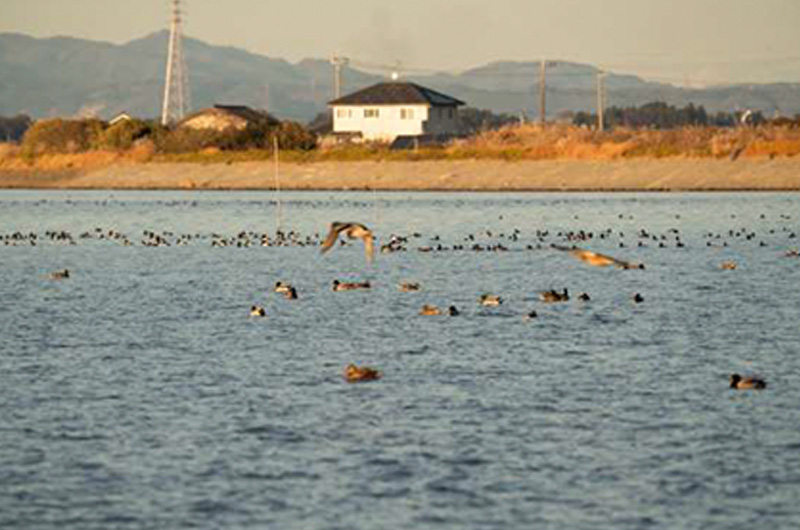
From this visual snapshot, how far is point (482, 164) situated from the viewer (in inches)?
5192

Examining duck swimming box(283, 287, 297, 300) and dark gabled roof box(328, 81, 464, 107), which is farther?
dark gabled roof box(328, 81, 464, 107)

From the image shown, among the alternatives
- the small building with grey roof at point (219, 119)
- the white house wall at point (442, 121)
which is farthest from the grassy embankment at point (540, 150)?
the white house wall at point (442, 121)

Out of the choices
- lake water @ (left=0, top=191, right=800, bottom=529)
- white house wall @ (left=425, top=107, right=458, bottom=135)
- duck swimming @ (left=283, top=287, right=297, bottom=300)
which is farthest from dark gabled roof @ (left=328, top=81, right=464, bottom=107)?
duck swimming @ (left=283, top=287, right=297, bottom=300)

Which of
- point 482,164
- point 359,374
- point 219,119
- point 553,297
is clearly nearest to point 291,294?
point 553,297

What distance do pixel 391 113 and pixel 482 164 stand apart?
1620 inches

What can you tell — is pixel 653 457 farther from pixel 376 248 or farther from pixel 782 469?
pixel 376 248

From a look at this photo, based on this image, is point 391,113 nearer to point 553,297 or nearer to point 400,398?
point 553,297

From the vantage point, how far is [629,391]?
1268 inches

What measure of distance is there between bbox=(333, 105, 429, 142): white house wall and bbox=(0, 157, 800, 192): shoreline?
28.8m

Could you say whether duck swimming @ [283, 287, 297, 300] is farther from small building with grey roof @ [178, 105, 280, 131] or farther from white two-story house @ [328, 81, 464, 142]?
white two-story house @ [328, 81, 464, 142]

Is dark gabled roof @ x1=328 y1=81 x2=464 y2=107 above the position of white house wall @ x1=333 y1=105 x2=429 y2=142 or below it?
above

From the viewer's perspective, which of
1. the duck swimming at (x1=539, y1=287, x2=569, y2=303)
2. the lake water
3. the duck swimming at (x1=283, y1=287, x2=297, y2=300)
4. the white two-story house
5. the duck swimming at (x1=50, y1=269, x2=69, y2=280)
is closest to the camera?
the lake water

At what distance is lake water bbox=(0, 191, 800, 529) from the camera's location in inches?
934

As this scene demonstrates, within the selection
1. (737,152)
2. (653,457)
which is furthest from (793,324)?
(737,152)
